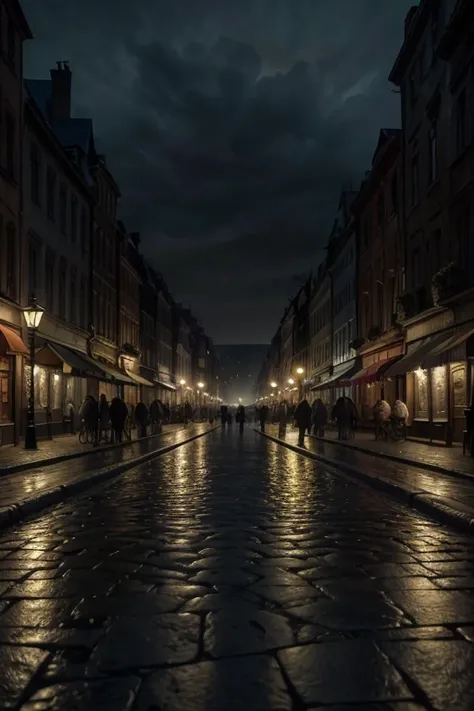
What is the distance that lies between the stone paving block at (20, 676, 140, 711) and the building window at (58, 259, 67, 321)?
31887 mm

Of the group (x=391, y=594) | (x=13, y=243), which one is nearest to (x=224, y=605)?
(x=391, y=594)

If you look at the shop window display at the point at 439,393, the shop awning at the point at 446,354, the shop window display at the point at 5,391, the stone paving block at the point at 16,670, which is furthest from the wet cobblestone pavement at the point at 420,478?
the shop window display at the point at 5,391

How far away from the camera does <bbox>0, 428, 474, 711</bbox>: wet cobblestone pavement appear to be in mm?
3814

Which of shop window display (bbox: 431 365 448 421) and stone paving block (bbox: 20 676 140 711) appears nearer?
stone paving block (bbox: 20 676 140 711)

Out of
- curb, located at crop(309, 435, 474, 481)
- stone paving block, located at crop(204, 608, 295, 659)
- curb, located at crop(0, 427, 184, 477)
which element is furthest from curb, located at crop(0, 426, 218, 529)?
curb, located at crop(309, 435, 474, 481)

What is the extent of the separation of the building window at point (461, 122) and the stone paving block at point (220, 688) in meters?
23.1

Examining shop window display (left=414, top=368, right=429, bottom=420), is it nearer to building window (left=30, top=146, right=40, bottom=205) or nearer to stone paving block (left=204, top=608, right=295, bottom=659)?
building window (left=30, top=146, right=40, bottom=205)

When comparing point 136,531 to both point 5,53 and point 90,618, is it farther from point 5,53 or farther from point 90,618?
point 5,53

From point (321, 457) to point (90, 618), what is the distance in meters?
16.3

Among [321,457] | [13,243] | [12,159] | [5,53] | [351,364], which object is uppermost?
[5,53]

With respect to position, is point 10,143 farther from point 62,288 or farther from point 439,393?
point 439,393

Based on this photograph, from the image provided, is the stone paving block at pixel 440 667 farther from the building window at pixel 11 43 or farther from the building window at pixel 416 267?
the building window at pixel 416 267

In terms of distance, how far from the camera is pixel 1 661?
4.27 metres

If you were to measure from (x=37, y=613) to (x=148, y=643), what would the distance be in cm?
109
